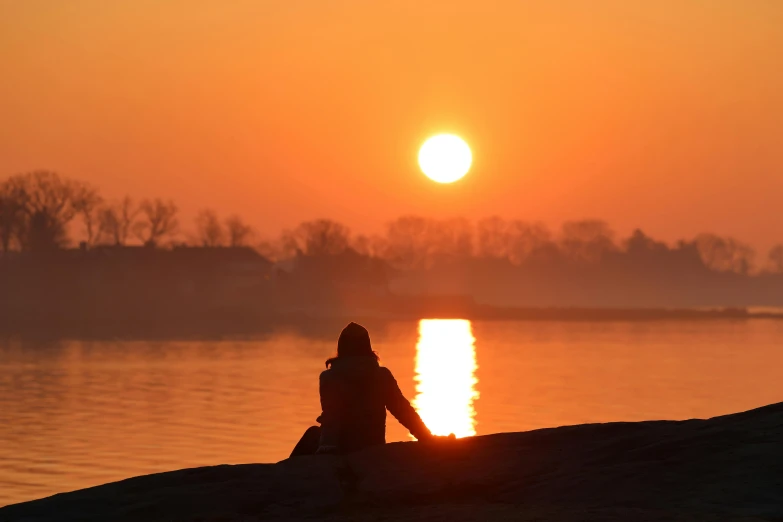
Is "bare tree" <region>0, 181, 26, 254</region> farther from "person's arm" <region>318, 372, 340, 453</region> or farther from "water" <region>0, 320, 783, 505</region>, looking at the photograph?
"person's arm" <region>318, 372, 340, 453</region>

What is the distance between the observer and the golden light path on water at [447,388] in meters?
42.8

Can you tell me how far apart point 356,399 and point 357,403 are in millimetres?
36

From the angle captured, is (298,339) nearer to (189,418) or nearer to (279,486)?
(189,418)

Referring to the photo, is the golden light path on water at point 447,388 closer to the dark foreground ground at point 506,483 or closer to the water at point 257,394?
the water at point 257,394

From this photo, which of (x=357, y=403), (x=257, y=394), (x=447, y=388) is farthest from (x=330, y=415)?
(x=447, y=388)

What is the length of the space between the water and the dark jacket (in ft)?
48.7

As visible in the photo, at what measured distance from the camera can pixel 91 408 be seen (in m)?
44.0

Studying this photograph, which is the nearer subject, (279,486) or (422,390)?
(279,486)

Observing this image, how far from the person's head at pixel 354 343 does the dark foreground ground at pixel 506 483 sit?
2.47 ft

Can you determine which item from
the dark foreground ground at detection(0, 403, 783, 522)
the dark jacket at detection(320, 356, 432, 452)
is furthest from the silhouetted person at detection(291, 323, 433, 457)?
the dark foreground ground at detection(0, 403, 783, 522)

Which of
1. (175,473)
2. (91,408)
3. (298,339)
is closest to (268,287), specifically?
(298,339)

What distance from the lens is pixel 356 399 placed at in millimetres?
9812

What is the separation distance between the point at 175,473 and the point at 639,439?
3.32 metres

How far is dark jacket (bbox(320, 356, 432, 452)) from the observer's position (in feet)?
32.0
